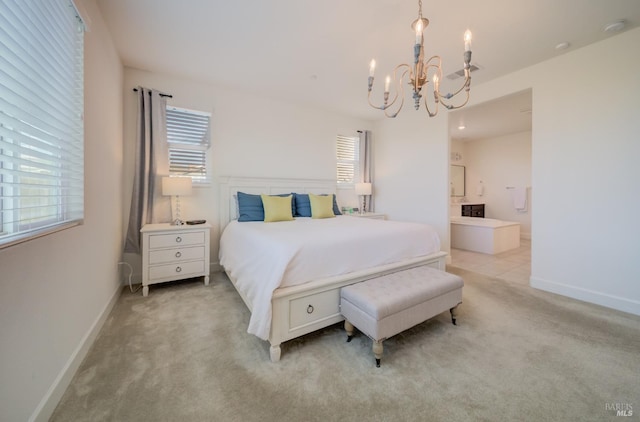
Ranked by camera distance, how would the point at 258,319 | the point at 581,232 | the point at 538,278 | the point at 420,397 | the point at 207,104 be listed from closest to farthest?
1. the point at 420,397
2. the point at 258,319
3. the point at 581,232
4. the point at 538,278
5. the point at 207,104

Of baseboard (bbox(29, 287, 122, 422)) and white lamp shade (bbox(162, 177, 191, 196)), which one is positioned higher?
white lamp shade (bbox(162, 177, 191, 196))

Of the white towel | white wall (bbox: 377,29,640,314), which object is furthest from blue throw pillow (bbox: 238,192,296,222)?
the white towel

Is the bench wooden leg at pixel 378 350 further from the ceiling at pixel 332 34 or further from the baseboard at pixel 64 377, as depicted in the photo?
the ceiling at pixel 332 34

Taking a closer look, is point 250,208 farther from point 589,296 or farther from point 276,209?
point 589,296

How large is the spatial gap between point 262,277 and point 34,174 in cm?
128

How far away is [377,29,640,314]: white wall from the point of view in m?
2.27

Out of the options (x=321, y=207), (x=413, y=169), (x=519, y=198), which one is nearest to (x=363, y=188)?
(x=413, y=169)

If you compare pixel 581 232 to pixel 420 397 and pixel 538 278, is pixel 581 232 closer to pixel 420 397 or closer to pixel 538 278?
pixel 538 278

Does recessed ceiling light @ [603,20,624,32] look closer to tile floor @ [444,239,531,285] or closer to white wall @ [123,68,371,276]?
tile floor @ [444,239,531,285]

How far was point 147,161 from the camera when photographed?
2.89m

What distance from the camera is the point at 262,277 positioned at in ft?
5.70

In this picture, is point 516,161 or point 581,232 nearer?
point 581,232

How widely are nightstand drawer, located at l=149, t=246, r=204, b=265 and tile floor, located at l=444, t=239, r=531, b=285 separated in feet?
12.0

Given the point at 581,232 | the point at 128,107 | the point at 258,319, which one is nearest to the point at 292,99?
the point at 128,107
